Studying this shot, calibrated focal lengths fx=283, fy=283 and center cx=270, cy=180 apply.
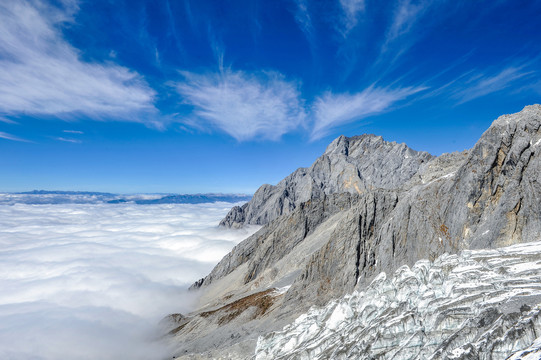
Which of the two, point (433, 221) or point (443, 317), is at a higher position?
point (433, 221)

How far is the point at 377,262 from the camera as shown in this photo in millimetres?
61781

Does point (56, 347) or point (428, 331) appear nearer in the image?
point (428, 331)

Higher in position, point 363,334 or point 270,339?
point 363,334

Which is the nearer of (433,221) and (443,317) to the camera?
(443,317)

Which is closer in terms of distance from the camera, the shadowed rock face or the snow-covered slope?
the snow-covered slope

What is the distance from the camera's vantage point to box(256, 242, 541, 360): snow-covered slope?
1948 cm

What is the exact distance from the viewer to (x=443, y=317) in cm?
2436

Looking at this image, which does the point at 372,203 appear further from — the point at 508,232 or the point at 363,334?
the point at 363,334

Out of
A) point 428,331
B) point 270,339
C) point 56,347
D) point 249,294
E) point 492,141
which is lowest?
point 56,347

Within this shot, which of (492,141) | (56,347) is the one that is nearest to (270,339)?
(492,141)

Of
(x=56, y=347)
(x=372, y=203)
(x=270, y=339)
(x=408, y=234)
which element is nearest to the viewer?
(x=270, y=339)

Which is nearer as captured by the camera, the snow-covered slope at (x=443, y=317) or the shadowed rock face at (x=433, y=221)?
the snow-covered slope at (x=443, y=317)

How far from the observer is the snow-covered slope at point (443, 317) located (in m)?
19.5

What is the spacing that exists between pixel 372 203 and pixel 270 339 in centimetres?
4298
